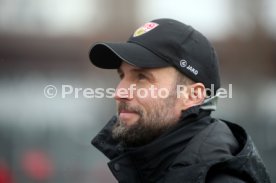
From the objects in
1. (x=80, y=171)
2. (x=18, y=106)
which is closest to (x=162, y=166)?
(x=80, y=171)

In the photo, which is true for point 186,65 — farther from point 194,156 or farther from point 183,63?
point 194,156

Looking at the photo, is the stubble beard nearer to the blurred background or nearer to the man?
the man

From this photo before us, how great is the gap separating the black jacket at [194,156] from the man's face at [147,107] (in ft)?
0.11

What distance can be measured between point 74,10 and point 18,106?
0.47 m

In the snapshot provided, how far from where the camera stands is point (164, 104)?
1171 mm

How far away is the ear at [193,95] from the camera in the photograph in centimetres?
119

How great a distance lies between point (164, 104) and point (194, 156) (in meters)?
0.19

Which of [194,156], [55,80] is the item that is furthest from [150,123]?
[55,80]

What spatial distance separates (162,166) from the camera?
1134mm

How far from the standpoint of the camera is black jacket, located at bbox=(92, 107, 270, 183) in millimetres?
1007

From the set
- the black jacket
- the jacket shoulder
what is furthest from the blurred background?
the jacket shoulder

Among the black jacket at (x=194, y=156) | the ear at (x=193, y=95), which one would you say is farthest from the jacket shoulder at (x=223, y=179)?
the ear at (x=193, y=95)

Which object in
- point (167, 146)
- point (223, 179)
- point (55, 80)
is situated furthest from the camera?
point (55, 80)

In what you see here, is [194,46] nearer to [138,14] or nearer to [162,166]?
[162,166]
